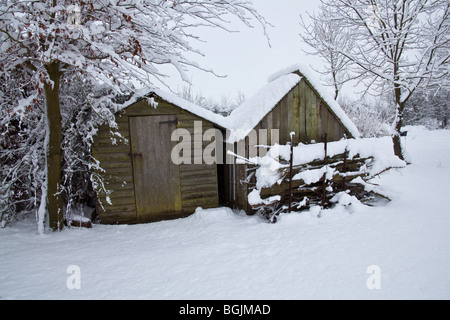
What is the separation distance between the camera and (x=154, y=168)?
242 inches

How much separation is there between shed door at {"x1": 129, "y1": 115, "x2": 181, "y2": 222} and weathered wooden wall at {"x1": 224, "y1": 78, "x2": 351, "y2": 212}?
1.53 m

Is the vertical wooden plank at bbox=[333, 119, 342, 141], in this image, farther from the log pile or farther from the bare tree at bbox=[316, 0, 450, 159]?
the bare tree at bbox=[316, 0, 450, 159]

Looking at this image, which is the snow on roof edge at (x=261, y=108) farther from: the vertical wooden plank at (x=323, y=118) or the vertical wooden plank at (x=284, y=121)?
the vertical wooden plank at (x=323, y=118)

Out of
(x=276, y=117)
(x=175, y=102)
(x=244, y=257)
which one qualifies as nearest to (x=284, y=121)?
(x=276, y=117)

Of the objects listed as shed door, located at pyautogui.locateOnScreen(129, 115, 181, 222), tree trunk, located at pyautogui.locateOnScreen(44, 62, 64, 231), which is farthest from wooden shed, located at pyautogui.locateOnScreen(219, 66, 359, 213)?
tree trunk, located at pyautogui.locateOnScreen(44, 62, 64, 231)

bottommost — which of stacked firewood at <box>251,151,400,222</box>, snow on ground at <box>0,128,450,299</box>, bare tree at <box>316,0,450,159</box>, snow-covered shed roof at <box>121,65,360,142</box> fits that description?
snow on ground at <box>0,128,450,299</box>

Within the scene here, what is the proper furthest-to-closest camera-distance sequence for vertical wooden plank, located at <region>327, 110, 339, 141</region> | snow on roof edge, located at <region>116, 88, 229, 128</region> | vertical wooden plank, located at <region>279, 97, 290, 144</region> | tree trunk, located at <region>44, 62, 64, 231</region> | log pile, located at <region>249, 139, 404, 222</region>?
vertical wooden plank, located at <region>327, 110, 339, 141</region>, vertical wooden plank, located at <region>279, 97, 290, 144</region>, snow on roof edge, located at <region>116, 88, 229, 128</region>, log pile, located at <region>249, 139, 404, 222</region>, tree trunk, located at <region>44, 62, 64, 231</region>

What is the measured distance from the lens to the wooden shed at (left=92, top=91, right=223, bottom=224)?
592cm

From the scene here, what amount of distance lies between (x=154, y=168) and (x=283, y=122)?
3.40 m
